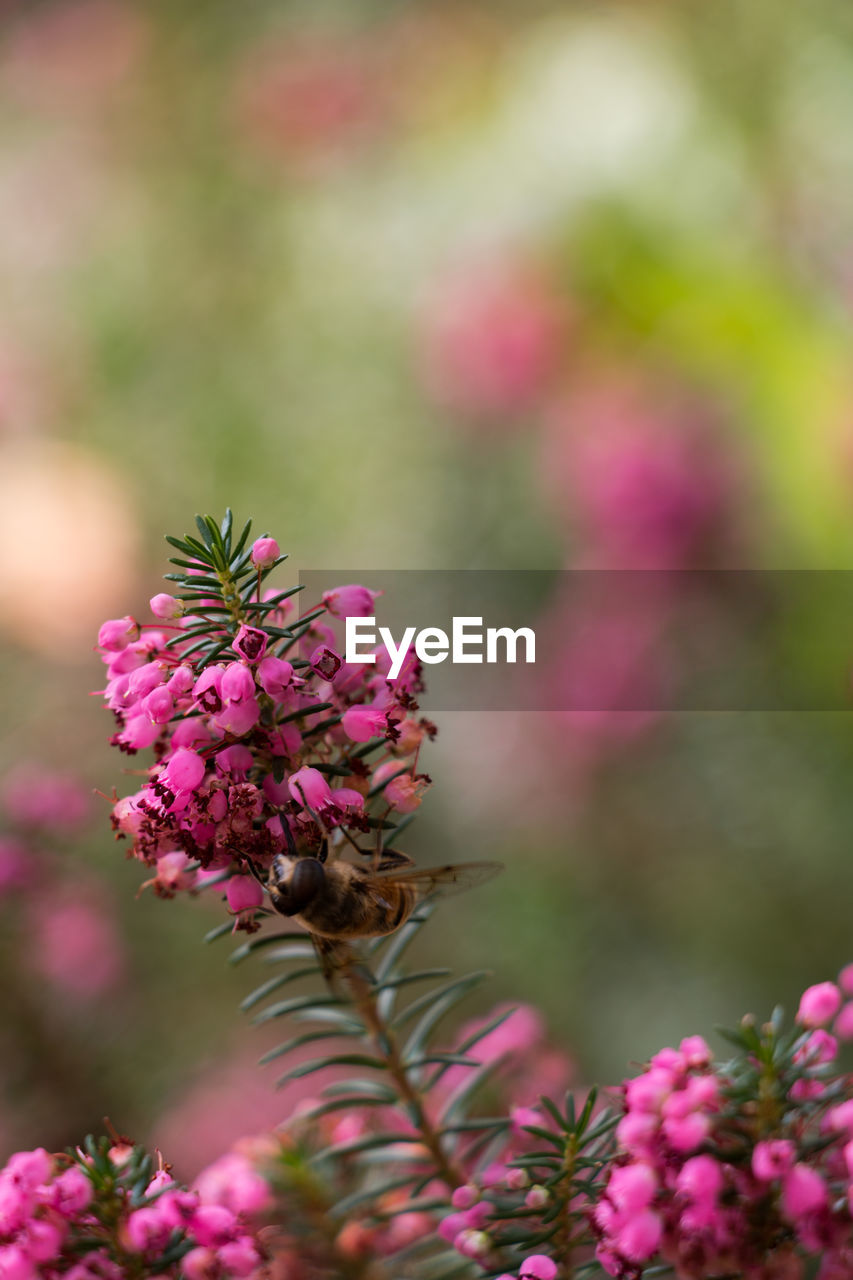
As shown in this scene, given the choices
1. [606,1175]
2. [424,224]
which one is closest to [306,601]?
[424,224]

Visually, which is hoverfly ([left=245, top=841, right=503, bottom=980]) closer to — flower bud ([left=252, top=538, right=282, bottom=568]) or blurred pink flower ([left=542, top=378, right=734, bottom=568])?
flower bud ([left=252, top=538, right=282, bottom=568])

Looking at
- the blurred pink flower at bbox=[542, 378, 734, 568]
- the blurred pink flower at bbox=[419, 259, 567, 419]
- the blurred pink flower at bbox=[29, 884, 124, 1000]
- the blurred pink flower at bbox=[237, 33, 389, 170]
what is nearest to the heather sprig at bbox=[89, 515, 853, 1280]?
the blurred pink flower at bbox=[29, 884, 124, 1000]

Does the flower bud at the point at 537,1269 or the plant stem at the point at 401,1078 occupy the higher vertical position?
the plant stem at the point at 401,1078

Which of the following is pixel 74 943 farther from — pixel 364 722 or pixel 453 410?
pixel 453 410

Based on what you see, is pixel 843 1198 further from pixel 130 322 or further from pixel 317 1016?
pixel 130 322

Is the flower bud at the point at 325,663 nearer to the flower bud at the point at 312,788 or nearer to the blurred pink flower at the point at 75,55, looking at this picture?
the flower bud at the point at 312,788

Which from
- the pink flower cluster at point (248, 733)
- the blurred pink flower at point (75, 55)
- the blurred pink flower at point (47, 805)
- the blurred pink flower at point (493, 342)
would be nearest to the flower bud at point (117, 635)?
the pink flower cluster at point (248, 733)
